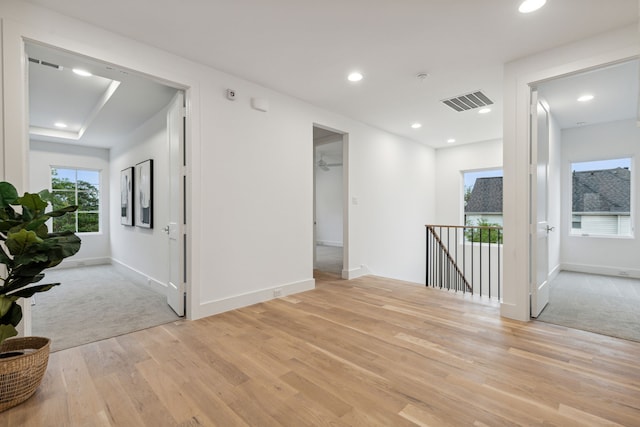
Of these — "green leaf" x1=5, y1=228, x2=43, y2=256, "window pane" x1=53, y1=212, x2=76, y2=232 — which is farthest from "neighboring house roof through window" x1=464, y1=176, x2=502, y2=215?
"window pane" x1=53, y1=212, x2=76, y2=232

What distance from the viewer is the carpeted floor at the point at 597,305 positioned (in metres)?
3.03

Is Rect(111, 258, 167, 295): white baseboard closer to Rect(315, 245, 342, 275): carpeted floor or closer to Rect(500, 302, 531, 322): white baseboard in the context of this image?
Rect(315, 245, 342, 275): carpeted floor

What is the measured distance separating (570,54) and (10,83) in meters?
4.83

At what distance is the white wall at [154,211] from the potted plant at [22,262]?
91.1 inches

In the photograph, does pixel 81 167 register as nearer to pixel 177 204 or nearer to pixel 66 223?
pixel 66 223

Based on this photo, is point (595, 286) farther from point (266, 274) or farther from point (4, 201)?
point (4, 201)

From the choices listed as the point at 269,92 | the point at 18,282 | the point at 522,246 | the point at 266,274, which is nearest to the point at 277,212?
the point at 266,274

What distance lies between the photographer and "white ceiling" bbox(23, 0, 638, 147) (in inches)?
93.4

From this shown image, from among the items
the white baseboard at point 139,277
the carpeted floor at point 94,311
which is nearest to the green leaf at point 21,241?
the carpeted floor at point 94,311

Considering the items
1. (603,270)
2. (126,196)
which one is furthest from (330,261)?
(603,270)

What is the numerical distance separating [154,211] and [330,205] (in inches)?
245

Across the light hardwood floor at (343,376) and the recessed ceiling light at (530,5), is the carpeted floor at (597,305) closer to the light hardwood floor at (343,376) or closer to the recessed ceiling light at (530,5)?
the light hardwood floor at (343,376)

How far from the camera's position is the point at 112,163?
6785 mm

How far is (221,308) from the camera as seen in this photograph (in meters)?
3.42
